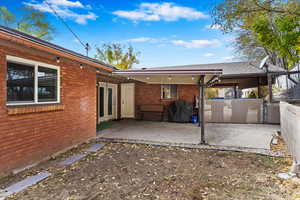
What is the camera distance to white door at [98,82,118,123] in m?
8.67

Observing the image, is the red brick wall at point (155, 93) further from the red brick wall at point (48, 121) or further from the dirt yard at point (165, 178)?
the dirt yard at point (165, 178)

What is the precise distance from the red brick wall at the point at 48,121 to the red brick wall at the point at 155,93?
14.6ft

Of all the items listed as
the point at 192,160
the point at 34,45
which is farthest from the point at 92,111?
the point at 192,160

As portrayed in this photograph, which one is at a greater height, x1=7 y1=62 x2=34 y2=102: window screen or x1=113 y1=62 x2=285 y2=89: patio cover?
x1=113 y1=62 x2=285 y2=89: patio cover

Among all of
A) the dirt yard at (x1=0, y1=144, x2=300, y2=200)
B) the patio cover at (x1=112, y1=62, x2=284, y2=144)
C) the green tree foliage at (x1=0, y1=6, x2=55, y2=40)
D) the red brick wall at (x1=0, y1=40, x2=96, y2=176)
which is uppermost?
the green tree foliage at (x1=0, y1=6, x2=55, y2=40)

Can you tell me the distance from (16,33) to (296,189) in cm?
522

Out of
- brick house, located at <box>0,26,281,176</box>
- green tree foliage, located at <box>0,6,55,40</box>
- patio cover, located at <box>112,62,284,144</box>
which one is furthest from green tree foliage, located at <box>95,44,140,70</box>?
brick house, located at <box>0,26,281,176</box>

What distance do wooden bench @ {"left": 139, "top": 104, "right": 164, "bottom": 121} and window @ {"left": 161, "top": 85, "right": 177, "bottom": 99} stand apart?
0.66 metres

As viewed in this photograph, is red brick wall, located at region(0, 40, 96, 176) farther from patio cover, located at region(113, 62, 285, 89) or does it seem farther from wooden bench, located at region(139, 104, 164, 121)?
wooden bench, located at region(139, 104, 164, 121)

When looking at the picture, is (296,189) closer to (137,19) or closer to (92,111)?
(92,111)

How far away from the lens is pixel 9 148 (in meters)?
3.13

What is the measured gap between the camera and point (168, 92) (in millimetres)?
9695

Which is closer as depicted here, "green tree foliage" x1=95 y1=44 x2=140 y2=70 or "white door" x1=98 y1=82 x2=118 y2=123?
"white door" x1=98 y1=82 x2=118 y2=123

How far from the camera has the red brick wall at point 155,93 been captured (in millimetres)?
9477
